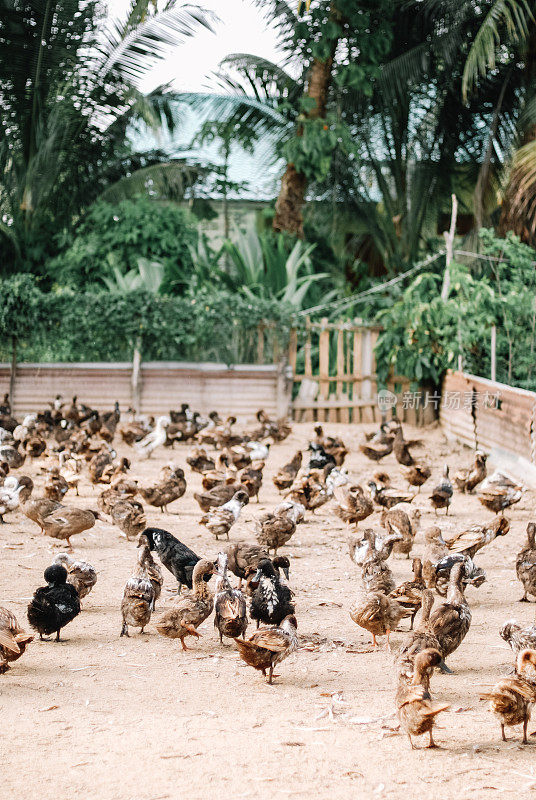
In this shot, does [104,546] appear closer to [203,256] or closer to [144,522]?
[144,522]

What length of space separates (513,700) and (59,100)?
806 inches

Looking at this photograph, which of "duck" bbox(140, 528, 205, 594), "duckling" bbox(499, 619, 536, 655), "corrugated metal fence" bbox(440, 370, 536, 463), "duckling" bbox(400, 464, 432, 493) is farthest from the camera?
"corrugated metal fence" bbox(440, 370, 536, 463)

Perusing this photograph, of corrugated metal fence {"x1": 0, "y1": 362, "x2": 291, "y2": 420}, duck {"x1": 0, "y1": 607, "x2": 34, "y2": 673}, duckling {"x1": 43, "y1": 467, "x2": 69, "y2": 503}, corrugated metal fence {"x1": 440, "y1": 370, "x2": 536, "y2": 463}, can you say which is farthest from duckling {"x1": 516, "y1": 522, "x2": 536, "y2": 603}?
corrugated metal fence {"x1": 0, "y1": 362, "x2": 291, "y2": 420}

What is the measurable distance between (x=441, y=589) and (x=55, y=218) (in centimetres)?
1866

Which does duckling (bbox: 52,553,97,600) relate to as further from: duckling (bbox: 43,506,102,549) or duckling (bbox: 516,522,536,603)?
duckling (bbox: 516,522,536,603)

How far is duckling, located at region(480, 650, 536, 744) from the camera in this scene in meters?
4.98

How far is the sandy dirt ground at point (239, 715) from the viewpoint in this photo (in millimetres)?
4582

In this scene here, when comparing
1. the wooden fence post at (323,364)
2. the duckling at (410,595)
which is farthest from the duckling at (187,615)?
the wooden fence post at (323,364)

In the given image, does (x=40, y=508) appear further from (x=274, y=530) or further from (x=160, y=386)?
(x=160, y=386)

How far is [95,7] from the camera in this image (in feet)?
73.5

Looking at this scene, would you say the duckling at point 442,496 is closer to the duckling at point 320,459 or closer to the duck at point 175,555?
the duckling at point 320,459

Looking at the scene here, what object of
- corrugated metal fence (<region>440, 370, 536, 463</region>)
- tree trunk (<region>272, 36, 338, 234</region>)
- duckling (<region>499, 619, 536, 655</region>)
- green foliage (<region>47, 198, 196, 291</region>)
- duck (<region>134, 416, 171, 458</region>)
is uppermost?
tree trunk (<region>272, 36, 338, 234</region>)

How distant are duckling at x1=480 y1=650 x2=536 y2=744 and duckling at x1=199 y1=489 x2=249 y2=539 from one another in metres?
5.16

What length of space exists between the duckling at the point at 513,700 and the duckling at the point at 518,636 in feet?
3.13
